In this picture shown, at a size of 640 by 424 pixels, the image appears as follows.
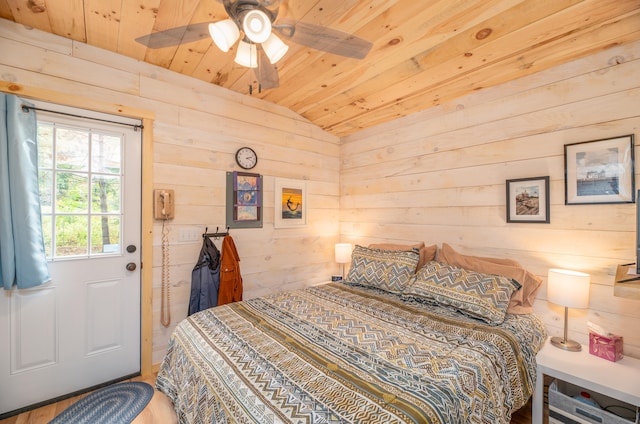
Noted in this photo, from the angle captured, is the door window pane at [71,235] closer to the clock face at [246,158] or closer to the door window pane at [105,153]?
the door window pane at [105,153]

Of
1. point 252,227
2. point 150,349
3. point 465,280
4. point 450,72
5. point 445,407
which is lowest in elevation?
point 150,349

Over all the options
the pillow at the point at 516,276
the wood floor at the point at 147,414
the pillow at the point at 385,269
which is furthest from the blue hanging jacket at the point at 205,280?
the pillow at the point at 516,276

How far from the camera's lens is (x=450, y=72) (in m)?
2.21

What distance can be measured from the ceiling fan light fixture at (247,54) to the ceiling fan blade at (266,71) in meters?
0.05

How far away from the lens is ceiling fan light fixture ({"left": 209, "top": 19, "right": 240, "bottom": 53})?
1349 mm

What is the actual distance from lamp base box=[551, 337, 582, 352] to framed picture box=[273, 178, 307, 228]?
7.83 feet

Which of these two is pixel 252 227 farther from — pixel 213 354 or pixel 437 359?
pixel 437 359

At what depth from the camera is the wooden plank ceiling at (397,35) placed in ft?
5.26

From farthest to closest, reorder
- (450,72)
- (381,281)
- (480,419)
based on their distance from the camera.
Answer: (381,281) < (450,72) < (480,419)

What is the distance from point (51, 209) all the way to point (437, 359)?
8.59 feet

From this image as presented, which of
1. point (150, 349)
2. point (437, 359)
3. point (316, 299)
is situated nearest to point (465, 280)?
point (437, 359)

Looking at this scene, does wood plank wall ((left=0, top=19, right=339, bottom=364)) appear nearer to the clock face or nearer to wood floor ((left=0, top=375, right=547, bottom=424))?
the clock face

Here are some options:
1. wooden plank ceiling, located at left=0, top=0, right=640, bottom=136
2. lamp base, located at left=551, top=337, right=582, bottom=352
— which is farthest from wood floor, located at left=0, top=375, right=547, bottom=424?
wooden plank ceiling, located at left=0, top=0, right=640, bottom=136

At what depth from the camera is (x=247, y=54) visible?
5.17 feet
